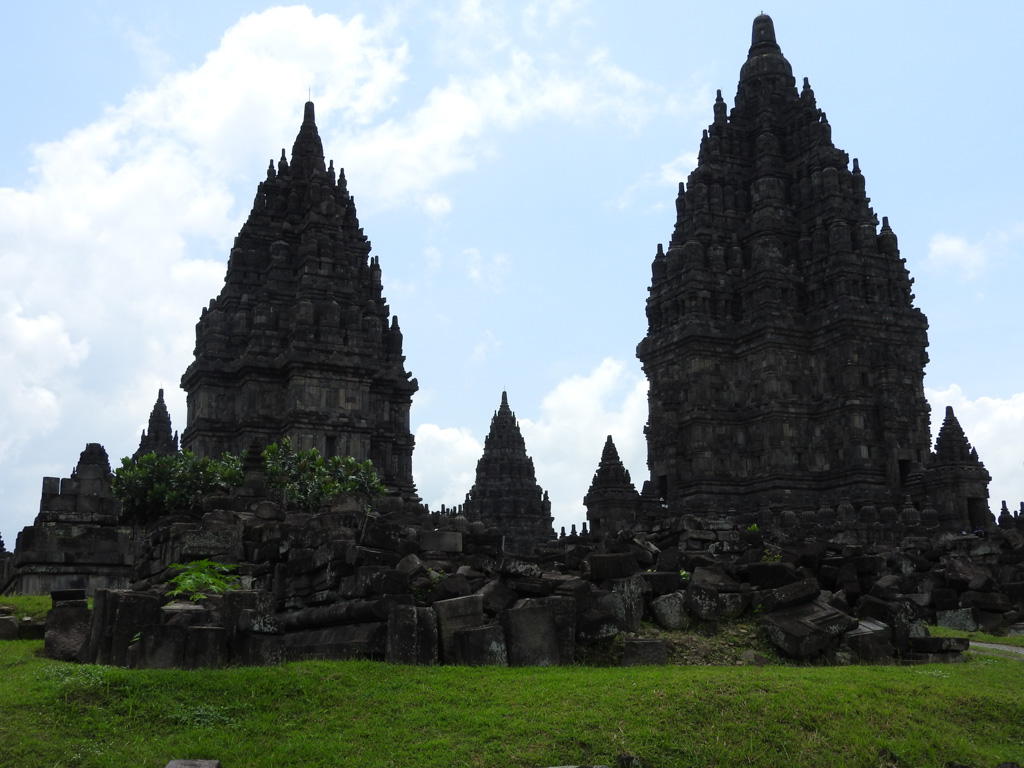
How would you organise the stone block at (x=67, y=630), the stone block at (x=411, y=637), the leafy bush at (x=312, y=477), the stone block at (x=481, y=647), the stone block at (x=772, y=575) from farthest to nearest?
the leafy bush at (x=312, y=477) < the stone block at (x=772, y=575) < the stone block at (x=67, y=630) < the stone block at (x=481, y=647) < the stone block at (x=411, y=637)

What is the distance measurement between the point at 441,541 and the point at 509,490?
172ft

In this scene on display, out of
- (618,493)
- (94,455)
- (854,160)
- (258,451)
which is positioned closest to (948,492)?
(618,493)

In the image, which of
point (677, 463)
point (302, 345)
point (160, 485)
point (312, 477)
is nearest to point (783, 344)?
point (677, 463)

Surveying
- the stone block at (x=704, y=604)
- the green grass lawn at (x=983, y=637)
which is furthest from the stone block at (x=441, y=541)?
the green grass lawn at (x=983, y=637)

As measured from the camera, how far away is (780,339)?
5197cm

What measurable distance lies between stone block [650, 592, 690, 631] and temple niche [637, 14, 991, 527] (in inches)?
1332

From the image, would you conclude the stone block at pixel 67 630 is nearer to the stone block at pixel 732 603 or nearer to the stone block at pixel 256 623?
the stone block at pixel 256 623

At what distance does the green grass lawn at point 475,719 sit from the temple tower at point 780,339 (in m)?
38.5

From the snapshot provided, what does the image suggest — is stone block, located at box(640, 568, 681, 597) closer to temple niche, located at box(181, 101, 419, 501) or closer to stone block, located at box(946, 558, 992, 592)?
stone block, located at box(946, 558, 992, 592)

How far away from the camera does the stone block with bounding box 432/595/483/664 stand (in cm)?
1228

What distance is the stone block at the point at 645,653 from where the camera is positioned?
13055mm

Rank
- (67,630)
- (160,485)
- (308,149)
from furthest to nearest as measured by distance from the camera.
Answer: (308,149) < (160,485) < (67,630)

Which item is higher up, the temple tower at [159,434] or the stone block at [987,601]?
Answer: the temple tower at [159,434]

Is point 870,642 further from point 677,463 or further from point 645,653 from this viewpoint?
point 677,463
